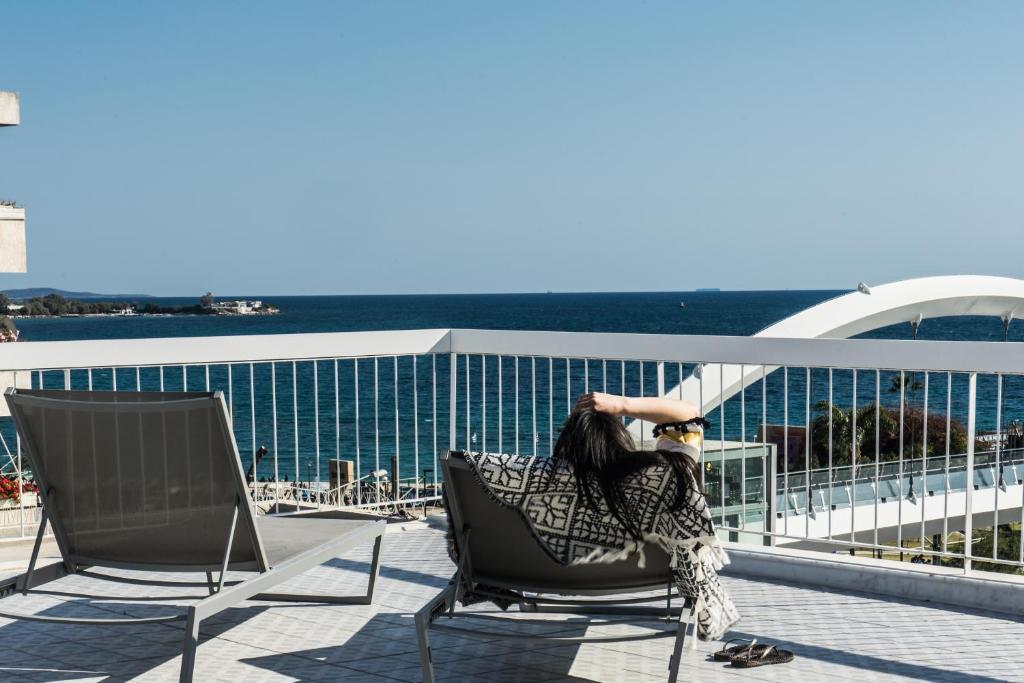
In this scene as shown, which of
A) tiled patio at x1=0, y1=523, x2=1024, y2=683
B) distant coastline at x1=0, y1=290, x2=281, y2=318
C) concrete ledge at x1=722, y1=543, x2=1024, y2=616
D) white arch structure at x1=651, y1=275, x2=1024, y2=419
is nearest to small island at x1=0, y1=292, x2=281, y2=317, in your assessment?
distant coastline at x1=0, y1=290, x2=281, y2=318

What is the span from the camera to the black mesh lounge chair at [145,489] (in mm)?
3375

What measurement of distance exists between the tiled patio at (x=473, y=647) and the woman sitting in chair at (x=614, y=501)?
57cm

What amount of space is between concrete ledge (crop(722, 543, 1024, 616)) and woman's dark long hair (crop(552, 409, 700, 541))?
1.96 m

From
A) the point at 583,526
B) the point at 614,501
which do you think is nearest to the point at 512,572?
the point at 583,526

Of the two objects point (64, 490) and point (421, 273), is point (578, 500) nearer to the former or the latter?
point (64, 490)

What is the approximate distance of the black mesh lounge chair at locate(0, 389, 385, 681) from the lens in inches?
133

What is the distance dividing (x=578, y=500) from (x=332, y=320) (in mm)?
94807

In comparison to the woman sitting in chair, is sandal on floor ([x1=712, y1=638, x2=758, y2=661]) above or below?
below

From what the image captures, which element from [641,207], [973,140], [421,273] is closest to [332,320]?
[421,273]

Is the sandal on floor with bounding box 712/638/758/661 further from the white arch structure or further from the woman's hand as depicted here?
the white arch structure

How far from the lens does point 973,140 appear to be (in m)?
72.4

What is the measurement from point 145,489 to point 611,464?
1.42 metres

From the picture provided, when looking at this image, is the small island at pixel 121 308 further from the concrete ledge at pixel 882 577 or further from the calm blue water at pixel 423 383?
the concrete ledge at pixel 882 577

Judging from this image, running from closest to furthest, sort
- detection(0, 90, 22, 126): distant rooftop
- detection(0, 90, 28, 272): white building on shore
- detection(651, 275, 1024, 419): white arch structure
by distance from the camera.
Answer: detection(651, 275, 1024, 419): white arch structure, detection(0, 90, 28, 272): white building on shore, detection(0, 90, 22, 126): distant rooftop
